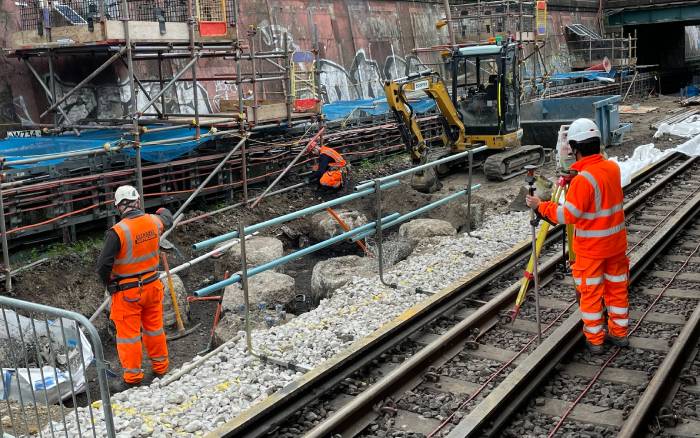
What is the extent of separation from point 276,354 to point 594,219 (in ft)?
10.6

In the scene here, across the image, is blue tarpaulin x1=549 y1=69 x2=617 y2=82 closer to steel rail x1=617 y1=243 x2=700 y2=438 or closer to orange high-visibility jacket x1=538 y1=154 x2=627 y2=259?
steel rail x1=617 y1=243 x2=700 y2=438

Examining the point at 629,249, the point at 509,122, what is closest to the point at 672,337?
the point at 629,249

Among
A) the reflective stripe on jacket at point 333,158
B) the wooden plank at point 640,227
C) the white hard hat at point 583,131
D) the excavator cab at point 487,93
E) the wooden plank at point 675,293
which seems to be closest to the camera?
the white hard hat at point 583,131

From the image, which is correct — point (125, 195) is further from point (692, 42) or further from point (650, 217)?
point (692, 42)

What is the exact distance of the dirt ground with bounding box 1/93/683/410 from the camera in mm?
10188

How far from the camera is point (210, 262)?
12422mm

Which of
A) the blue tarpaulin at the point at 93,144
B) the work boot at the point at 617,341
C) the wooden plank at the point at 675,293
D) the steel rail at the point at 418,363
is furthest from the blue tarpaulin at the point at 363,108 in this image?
the work boot at the point at 617,341

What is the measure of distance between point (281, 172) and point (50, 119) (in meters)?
5.16

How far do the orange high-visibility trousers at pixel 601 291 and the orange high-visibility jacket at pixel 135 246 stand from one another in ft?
13.5

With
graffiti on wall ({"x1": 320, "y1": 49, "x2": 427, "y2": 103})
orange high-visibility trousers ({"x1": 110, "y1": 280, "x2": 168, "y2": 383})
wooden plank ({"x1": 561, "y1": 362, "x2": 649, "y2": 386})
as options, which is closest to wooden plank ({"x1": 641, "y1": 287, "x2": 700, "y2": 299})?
wooden plank ({"x1": 561, "y1": 362, "x2": 649, "y2": 386})

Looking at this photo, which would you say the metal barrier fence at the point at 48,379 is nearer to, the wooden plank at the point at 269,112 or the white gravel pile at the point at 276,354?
the white gravel pile at the point at 276,354

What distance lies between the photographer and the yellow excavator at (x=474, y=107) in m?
16.4

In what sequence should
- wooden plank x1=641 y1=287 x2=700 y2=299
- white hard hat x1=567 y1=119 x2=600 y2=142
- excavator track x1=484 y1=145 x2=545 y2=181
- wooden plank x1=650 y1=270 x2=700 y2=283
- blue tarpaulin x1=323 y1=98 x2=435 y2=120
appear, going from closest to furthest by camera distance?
white hard hat x1=567 y1=119 x2=600 y2=142 → wooden plank x1=641 y1=287 x2=700 y2=299 → wooden plank x1=650 y1=270 x2=700 y2=283 → excavator track x1=484 y1=145 x2=545 y2=181 → blue tarpaulin x1=323 y1=98 x2=435 y2=120

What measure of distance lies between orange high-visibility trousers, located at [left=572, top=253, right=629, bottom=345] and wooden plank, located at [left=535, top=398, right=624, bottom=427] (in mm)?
970
